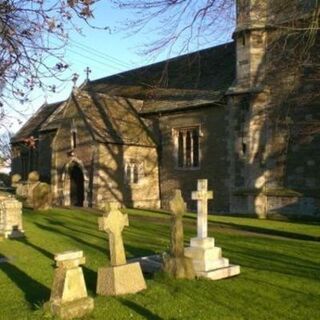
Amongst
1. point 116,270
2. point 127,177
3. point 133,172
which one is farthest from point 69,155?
point 116,270

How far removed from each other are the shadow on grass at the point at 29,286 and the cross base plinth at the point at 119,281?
87 centimetres

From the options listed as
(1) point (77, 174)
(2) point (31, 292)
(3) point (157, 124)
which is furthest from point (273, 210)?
(2) point (31, 292)

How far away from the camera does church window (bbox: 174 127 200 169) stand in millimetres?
26562

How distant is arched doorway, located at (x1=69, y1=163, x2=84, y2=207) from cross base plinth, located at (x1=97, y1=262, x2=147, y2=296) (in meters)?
20.7

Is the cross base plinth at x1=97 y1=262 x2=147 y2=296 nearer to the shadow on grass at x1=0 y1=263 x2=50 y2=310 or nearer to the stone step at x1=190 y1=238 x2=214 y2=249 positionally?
the shadow on grass at x1=0 y1=263 x2=50 y2=310

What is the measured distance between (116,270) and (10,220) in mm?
8037

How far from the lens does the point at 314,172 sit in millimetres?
21266

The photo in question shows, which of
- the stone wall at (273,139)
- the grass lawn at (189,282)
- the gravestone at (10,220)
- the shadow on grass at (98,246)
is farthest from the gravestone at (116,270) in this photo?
the stone wall at (273,139)

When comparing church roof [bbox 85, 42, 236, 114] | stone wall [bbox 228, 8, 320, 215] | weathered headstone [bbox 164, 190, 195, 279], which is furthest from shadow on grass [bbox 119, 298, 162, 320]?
church roof [bbox 85, 42, 236, 114]

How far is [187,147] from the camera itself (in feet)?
88.9

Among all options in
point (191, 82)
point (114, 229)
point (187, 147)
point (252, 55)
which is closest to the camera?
point (114, 229)

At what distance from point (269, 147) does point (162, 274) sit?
1424 cm

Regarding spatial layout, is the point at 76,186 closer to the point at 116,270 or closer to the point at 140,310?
the point at 116,270

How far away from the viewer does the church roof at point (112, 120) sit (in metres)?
26.9
